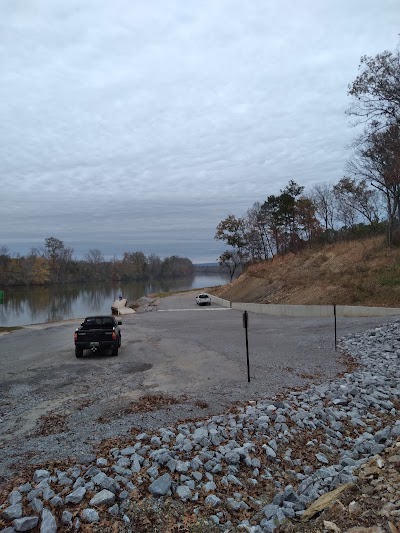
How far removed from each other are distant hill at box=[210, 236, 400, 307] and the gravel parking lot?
418 inches

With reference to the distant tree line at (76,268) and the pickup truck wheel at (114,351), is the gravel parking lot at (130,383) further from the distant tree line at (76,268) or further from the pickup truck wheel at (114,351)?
the distant tree line at (76,268)

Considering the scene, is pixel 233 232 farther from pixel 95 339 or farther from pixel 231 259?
pixel 95 339

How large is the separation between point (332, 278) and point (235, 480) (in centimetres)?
3073

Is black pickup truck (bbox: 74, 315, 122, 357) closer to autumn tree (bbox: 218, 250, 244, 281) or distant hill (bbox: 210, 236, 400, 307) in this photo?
distant hill (bbox: 210, 236, 400, 307)

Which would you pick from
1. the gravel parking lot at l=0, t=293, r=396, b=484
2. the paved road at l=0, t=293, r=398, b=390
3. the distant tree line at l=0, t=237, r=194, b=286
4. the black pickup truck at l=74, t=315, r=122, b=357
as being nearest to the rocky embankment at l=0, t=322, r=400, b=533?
the gravel parking lot at l=0, t=293, r=396, b=484

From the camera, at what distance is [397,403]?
7.59 meters

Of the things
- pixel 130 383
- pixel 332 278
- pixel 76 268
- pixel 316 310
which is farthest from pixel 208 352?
pixel 76 268

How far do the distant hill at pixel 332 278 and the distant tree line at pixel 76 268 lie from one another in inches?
3193

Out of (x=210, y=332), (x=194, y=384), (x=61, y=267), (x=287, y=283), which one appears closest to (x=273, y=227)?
(x=287, y=283)

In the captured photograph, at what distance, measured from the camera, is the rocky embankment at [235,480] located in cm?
398

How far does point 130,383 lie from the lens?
33.0ft

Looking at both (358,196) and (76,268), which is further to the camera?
(76,268)

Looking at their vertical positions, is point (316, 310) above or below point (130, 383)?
below

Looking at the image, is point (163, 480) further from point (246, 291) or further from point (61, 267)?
point (61, 267)
